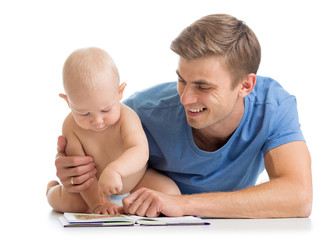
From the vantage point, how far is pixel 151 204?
2.60m

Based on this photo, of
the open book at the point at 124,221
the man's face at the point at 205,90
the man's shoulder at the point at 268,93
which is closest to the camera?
the open book at the point at 124,221

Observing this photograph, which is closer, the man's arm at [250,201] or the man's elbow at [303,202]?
the man's arm at [250,201]

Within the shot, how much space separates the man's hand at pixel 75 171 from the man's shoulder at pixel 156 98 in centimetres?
48

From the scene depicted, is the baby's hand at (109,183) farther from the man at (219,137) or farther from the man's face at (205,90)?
the man's face at (205,90)

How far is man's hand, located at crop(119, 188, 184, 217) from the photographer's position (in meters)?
2.59

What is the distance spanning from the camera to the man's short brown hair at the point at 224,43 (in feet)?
9.18

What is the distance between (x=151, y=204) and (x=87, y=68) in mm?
702

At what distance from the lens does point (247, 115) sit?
121 inches

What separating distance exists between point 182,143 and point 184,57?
1.77 feet

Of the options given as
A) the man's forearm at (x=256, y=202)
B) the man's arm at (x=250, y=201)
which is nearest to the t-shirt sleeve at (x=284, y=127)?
the man's arm at (x=250, y=201)

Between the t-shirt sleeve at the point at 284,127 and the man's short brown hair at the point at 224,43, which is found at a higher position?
the man's short brown hair at the point at 224,43

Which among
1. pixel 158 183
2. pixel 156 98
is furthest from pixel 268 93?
pixel 158 183

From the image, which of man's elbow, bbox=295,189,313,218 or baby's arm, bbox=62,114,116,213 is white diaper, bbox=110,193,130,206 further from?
man's elbow, bbox=295,189,313,218

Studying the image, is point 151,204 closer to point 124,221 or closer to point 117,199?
point 124,221
